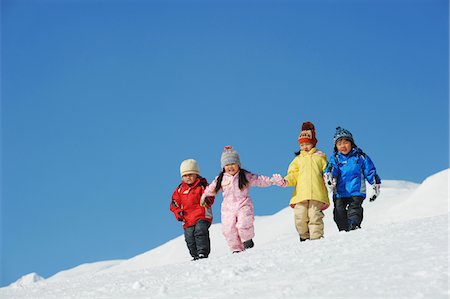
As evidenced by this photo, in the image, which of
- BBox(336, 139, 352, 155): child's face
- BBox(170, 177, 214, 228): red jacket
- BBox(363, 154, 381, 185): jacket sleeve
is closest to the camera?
BBox(363, 154, 381, 185): jacket sleeve

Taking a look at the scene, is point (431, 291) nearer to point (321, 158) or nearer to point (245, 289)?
point (245, 289)

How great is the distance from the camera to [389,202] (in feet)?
92.4

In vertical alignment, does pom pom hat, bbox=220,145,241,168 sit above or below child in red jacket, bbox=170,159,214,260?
above

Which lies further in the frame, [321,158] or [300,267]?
[321,158]

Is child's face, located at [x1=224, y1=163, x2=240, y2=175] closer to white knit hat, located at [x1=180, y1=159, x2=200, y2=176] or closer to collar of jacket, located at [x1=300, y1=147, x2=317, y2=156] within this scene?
white knit hat, located at [x1=180, y1=159, x2=200, y2=176]

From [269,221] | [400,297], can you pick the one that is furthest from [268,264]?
[269,221]

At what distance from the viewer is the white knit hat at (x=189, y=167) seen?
9.86 metres

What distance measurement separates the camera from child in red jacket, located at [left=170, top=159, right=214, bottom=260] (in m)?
9.41

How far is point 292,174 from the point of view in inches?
371

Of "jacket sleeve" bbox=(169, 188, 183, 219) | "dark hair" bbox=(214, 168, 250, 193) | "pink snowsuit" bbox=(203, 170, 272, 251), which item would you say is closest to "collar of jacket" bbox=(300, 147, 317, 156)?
"pink snowsuit" bbox=(203, 170, 272, 251)

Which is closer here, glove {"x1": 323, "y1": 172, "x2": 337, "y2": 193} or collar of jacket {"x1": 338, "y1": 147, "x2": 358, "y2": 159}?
glove {"x1": 323, "y1": 172, "x2": 337, "y2": 193}

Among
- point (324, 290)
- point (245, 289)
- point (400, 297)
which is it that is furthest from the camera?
point (245, 289)

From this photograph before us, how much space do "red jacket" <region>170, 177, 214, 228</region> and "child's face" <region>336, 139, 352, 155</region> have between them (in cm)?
185

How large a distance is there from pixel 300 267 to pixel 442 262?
3.73 ft
